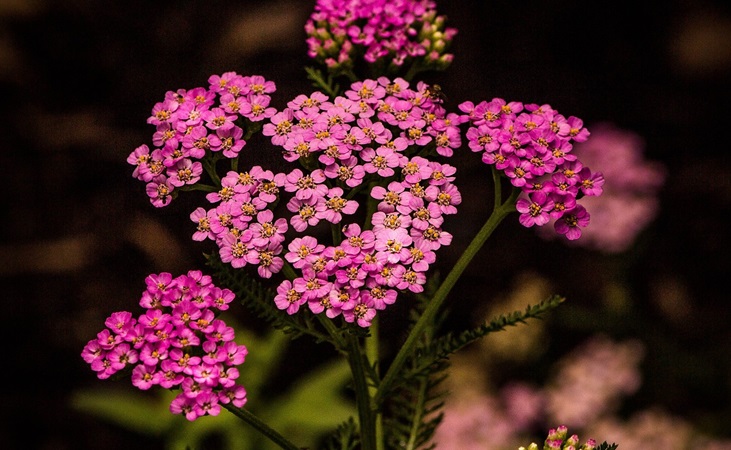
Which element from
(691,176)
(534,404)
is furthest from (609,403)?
(691,176)

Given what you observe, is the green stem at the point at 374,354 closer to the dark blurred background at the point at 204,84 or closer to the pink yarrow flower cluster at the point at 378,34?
the pink yarrow flower cluster at the point at 378,34

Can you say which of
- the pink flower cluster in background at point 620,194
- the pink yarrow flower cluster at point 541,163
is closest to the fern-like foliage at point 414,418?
the pink yarrow flower cluster at point 541,163

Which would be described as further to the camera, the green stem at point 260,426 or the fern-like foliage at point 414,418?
the fern-like foliage at point 414,418

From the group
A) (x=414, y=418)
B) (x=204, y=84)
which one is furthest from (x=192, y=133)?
(x=204, y=84)

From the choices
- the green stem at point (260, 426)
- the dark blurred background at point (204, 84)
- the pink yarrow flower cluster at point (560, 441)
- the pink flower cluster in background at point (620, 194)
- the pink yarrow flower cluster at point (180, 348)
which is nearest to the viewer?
the pink yarrow flower cluster at point (180, 348)

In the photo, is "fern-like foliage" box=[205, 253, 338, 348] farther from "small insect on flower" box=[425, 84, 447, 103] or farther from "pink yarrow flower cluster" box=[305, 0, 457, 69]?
"pink yarrow flower cluster" box=[305, 0, 457, 69]

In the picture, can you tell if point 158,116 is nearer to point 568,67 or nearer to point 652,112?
point 568,67
